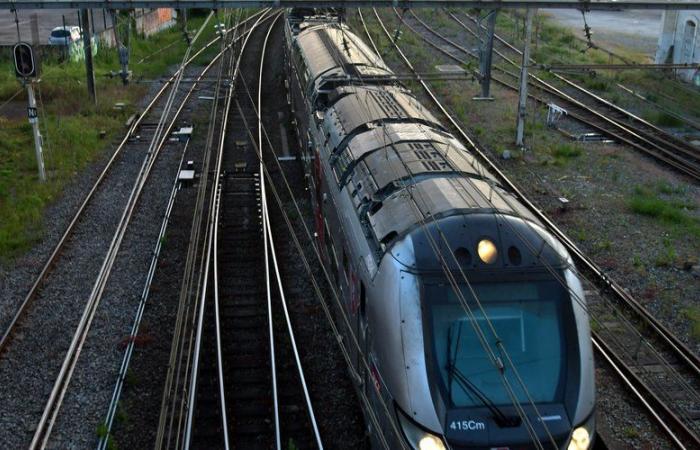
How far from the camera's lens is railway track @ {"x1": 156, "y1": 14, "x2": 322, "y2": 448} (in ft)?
32.2

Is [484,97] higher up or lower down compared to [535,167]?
higher up

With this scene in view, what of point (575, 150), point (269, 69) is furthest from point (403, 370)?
point (269, 69)

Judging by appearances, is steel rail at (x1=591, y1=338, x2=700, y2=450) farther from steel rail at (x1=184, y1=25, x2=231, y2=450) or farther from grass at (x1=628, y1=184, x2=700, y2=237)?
grass at (x1=628, y1=184, x2=700, y2=237)

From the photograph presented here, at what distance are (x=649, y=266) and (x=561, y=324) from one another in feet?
27.4

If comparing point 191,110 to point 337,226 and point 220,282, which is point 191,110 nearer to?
point 220,282

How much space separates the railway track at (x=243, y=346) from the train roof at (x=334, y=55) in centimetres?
312

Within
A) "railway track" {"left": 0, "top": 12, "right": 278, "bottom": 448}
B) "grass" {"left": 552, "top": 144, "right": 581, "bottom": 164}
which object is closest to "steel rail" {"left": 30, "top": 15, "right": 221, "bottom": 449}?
"railway track" {"left": 0, "top": 12, "right": 278, "bottom": 448}

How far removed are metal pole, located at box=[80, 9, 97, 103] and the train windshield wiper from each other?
17252 millimetres

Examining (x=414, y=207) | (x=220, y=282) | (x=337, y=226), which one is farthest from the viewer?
(x=220, y=282)

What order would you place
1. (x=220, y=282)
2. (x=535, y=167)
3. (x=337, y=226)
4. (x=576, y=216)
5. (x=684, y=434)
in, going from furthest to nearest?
1. (x=535, y=167)
2. (x=576, y=216)
3. (x=220, y=282)
4. (x=337, y=226)
5. (x=684, y=434)

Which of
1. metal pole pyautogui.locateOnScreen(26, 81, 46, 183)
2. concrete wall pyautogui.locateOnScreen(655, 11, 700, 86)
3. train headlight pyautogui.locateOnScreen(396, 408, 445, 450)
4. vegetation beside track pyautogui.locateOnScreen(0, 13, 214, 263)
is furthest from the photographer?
concrete wall pyautogui.locateOnScreen(655, 11, 700, 86)

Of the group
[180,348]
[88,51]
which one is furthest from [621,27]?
[180,348]

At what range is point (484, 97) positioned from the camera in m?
17.8

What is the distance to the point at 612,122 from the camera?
25016mm
